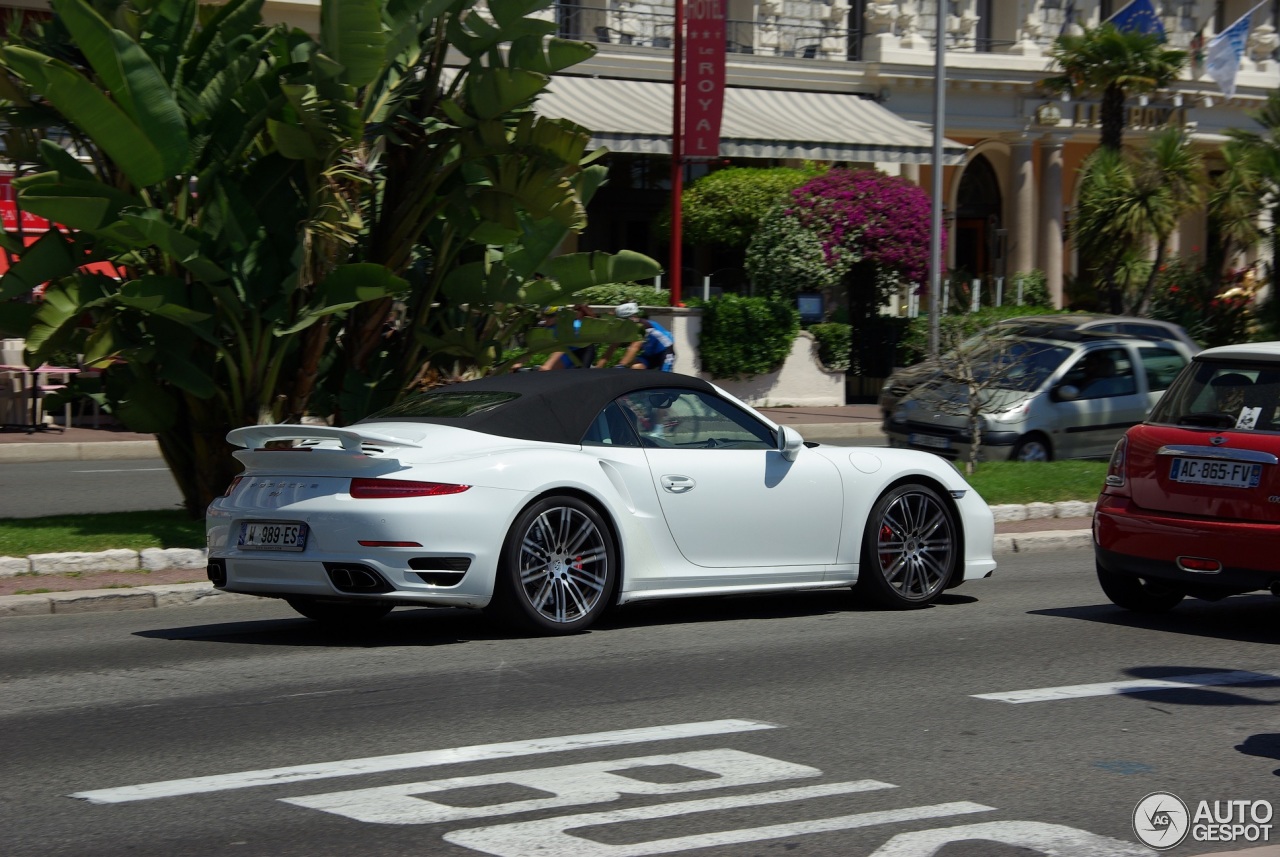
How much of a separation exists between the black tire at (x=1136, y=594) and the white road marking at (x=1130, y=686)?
67.8 inches

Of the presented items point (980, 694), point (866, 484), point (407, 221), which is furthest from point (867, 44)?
point (980, 694)

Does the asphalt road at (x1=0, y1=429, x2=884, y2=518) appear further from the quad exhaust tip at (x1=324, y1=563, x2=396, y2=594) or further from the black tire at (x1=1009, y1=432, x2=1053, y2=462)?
the black tire at (x1=1009, y1=432, x2=1053, y2=462)

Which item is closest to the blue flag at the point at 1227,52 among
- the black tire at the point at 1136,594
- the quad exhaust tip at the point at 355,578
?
the black tire at the point at 1136,594

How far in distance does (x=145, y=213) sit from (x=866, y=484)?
17.0 feet

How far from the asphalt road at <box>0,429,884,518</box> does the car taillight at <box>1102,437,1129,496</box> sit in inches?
336

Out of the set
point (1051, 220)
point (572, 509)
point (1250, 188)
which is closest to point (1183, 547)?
point (572, 509)

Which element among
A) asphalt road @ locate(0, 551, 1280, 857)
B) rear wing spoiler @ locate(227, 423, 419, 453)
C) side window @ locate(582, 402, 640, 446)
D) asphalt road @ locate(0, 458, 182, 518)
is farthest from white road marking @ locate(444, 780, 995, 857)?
asphalt road @ locate(0, 458, 182, 518)

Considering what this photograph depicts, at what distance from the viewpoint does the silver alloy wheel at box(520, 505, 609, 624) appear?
829cm

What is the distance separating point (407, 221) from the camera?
12.5 m

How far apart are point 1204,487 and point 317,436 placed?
15.6 ft

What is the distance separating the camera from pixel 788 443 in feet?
30.2

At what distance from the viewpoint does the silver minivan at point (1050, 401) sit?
17484 mm

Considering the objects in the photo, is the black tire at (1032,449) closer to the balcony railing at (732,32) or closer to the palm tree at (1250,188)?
the palm tree at (1250,188)

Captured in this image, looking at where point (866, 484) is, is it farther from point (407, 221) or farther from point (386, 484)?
point (407, 221)
